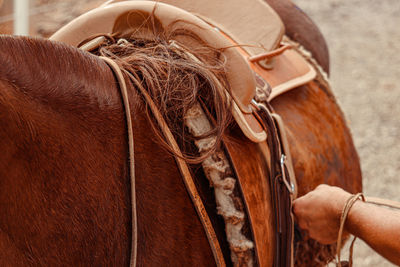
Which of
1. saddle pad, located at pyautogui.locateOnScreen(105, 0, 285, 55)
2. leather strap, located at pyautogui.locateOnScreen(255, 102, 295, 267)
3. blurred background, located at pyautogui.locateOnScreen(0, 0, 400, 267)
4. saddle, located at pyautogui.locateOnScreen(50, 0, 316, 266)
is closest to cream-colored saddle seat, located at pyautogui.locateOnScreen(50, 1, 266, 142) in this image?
saddle, located at pyautogui.locateOnScreen(50, 0, 316, 266)

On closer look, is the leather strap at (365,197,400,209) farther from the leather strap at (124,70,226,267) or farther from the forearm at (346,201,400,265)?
the leather strap at (124,70,226,267)

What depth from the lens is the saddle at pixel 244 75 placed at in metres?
1.15

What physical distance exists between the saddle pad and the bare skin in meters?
0.58

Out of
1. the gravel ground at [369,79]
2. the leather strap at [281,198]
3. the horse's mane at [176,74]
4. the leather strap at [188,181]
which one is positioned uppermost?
the horse's mane at [176,74]

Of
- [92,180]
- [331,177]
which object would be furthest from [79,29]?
[331,177]

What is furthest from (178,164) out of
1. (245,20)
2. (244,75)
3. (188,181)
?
(245,20)

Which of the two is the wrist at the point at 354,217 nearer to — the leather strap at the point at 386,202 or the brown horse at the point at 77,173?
the leather strap at the point at 386,202

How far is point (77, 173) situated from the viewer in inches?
34.5

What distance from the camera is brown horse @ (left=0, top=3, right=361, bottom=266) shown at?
80 centimetres

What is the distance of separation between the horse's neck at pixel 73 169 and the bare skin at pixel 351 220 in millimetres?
390

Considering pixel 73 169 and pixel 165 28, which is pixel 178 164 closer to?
pixel 73 169

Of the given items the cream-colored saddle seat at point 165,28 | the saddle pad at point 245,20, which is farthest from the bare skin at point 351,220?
the saddle pad at point 245,20

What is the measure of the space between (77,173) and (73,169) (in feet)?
0.04

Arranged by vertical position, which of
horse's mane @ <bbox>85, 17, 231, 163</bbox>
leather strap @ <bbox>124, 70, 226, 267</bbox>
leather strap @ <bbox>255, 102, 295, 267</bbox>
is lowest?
leather strap @ <bbox>255, 102, 295, 267</bbox>
